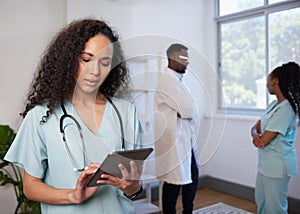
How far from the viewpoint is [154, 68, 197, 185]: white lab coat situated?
994mm

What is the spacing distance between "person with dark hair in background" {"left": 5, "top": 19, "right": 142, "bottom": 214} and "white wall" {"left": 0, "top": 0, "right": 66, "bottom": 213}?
1551mm

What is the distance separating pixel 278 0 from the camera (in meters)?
Answer: 2.75

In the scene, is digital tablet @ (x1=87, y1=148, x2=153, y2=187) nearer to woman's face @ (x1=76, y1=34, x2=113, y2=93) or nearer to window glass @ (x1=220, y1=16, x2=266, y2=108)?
woman's face @ (x1=76, y1=34, x2=113, y2=93)

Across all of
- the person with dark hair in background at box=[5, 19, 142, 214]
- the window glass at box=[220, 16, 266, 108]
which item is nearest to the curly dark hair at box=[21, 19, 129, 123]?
the person with dark hair in background at box=[5, 19, 142, 214]

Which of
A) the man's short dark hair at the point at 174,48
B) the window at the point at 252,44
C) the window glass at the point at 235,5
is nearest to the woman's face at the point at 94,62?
the man's short dark hair at the point at 174,48

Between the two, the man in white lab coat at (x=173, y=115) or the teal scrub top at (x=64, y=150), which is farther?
the man in white lab coat at (x=173, y=115)

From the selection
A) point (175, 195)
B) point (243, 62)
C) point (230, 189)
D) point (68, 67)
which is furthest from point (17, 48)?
point (230, 189)

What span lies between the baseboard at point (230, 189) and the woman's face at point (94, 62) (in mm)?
2293

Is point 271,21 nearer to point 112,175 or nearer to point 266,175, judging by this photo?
point 266,175

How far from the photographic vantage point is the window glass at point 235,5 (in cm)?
296

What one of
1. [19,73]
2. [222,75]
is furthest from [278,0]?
[19,73]

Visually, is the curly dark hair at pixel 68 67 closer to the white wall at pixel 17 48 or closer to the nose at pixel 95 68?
the nose at pixel 95 68

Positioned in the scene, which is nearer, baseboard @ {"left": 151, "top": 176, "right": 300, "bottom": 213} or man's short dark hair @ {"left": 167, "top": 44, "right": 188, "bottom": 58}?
man's short dark hair @ {"left": 167, "top": 44, "right": 188, "bottom": 58}

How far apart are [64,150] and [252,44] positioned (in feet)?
8.65
